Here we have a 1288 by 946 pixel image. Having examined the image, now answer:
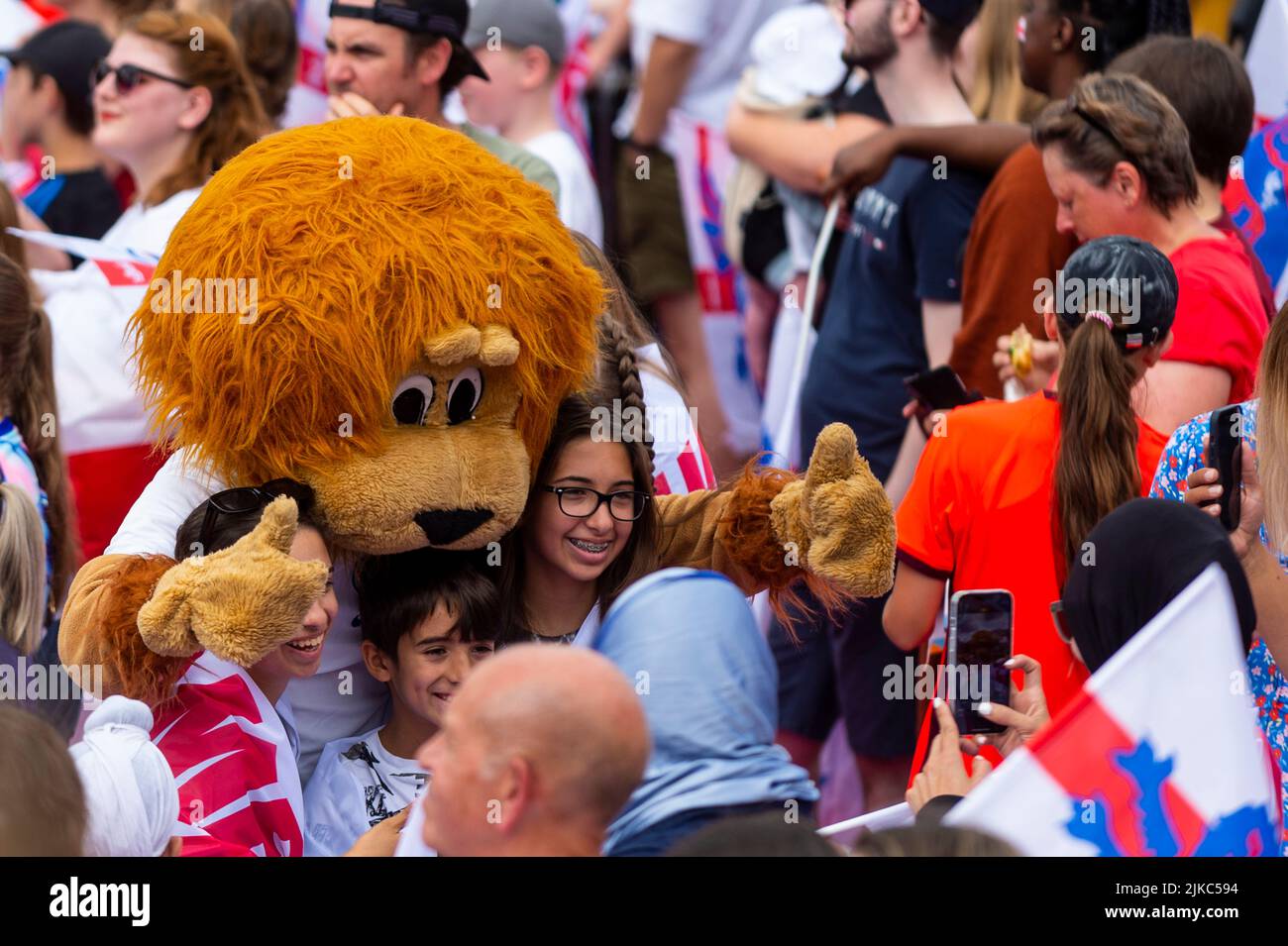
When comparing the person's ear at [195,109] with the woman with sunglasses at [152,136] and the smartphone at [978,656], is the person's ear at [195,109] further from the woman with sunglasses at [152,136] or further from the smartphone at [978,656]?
the smartphone at [978,656]

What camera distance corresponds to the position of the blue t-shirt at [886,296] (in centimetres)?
414

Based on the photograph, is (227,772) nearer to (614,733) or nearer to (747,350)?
(614,733)

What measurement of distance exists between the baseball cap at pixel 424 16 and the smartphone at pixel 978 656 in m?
2.33

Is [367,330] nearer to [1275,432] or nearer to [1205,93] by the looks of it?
[1275,432]

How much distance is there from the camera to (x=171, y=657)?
2.64 m

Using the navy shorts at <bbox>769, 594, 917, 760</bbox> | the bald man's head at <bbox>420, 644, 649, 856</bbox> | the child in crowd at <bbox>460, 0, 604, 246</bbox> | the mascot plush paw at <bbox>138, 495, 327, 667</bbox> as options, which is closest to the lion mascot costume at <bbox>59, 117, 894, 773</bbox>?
the mascot plush paw at <bbox>138, 495, 327, 667</bbox>

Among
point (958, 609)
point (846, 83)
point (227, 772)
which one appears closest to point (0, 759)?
point (227, 772)

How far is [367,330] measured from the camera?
8.60 ft

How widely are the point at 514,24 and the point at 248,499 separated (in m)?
3.08

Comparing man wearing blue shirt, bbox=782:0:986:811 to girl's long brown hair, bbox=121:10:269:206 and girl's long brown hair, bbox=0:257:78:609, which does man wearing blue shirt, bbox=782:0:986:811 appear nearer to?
girl's long brown hair, bbox=121:10:269:206

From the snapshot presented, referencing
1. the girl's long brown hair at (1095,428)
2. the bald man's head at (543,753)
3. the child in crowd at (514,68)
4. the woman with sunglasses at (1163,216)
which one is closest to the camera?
the bald man's head at (543,753)

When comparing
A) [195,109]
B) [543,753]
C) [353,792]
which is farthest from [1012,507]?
[195,109]

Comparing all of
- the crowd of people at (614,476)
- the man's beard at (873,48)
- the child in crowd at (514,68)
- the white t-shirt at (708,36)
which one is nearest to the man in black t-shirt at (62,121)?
the crowd of people at (614,476)

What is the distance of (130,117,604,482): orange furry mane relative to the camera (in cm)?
261
